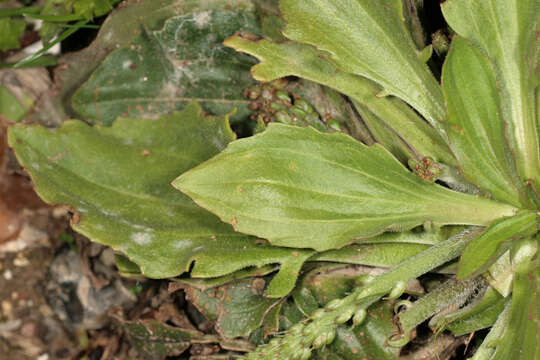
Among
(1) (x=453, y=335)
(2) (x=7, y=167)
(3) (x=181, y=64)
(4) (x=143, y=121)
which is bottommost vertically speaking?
(2) (x=7, y=167)

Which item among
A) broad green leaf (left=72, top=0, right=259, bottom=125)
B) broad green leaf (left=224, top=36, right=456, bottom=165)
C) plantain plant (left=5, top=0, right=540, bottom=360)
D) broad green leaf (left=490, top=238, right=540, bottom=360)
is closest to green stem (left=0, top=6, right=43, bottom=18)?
broad green leaf (left=72, top=0, right=259, bottom=125)

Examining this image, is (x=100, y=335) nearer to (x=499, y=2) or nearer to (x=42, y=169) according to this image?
(x=42, y=169)

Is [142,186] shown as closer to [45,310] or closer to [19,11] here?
[19,11]

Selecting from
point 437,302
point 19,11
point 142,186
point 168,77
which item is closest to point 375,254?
point 437,302

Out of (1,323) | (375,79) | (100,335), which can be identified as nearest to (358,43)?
(375,79)

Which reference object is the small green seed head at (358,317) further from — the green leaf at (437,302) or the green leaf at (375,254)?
the green leaf at (375,254)

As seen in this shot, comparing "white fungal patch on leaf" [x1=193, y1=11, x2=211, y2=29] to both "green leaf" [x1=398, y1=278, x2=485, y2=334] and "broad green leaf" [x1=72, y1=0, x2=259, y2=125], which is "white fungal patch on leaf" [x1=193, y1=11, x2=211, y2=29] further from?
"green leaf" [x1=398, y1=278, x2=485, y2=334]
